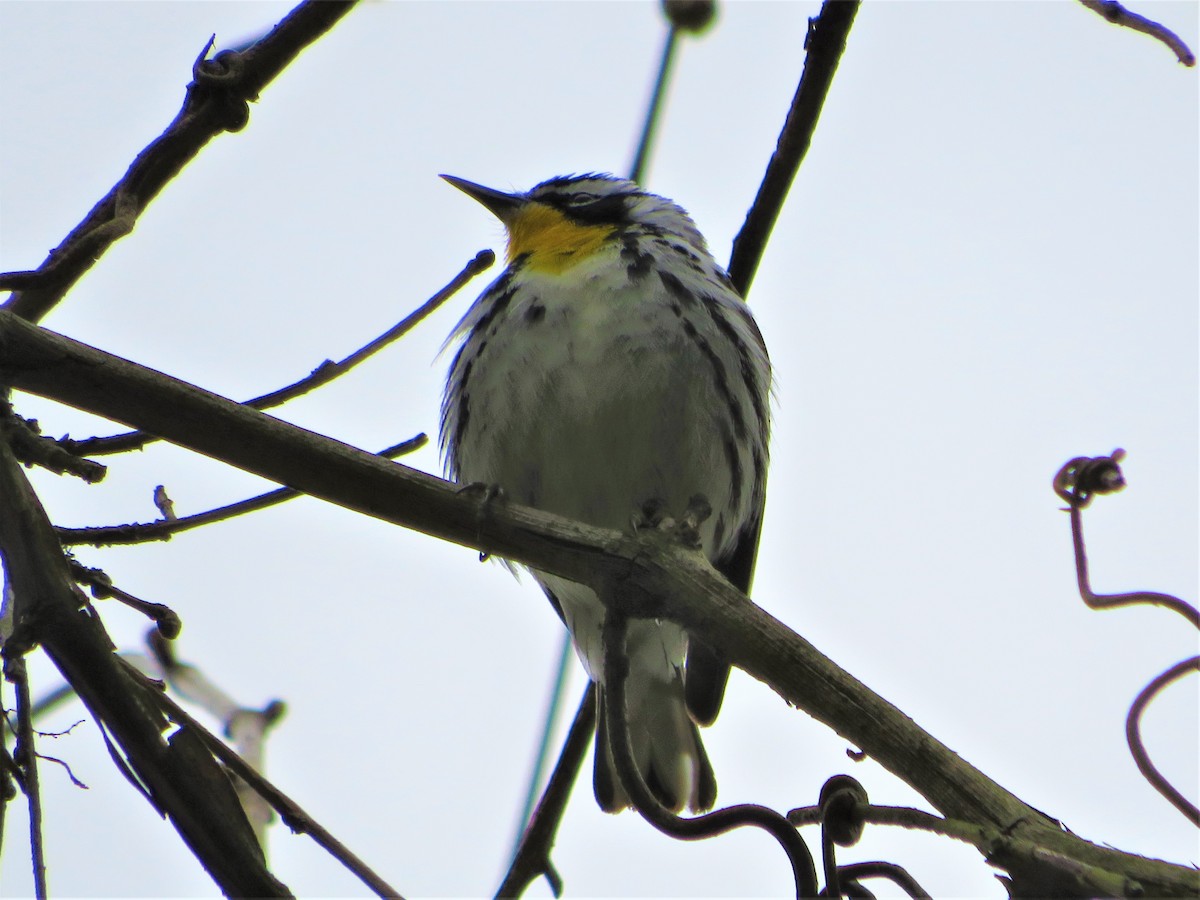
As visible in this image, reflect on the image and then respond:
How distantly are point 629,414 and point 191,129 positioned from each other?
1827 millimetres

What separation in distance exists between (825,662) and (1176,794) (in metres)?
0.49

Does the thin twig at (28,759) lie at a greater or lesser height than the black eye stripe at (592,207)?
lesser

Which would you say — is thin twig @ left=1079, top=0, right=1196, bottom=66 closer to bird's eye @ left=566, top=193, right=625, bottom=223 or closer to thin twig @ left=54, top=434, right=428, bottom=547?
thin twig @ left=54, top=434, right=428, bottom=547

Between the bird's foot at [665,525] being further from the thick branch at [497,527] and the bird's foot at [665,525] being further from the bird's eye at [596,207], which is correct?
the bird's eye at [596,207]

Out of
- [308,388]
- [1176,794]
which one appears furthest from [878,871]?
[308,388]

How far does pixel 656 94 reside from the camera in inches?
90.7

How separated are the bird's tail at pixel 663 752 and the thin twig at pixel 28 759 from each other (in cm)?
190

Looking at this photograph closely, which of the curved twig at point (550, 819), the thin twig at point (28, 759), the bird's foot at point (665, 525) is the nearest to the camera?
the thin twig at point (28, 759)

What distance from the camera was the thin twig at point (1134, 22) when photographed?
2.13 meters

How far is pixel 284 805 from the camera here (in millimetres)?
1784

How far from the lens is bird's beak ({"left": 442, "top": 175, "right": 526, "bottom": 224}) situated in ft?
17.1

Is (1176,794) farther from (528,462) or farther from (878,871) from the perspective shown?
(528,462)

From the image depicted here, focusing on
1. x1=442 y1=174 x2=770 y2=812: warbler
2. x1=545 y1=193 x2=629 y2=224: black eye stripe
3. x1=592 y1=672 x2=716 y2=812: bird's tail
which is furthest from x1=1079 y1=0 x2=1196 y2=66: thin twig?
x1=545 y1=193 x2=629 y2=224: black eye stripe

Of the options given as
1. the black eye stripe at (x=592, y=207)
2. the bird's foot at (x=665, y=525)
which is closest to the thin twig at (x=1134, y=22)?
the bird's foot at (x=665, y=525)
